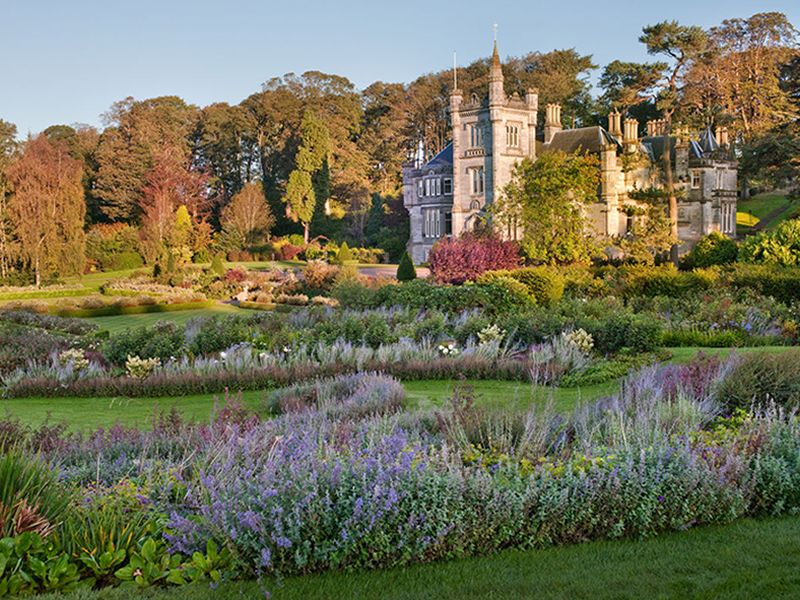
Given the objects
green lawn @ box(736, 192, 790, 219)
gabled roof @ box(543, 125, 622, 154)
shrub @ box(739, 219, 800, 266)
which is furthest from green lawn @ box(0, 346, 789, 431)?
green lawn @ box(736, 192, 790, 219)

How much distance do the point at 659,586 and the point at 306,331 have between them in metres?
9.54

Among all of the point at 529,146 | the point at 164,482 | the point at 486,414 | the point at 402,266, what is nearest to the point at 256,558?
the point at 164,482

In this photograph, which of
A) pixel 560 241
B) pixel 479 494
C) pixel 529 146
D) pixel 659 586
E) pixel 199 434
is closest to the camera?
pixel 659 586

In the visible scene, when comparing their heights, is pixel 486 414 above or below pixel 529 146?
below

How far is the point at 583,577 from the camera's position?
163 inches

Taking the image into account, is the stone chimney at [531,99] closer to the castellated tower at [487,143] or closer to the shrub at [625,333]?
the castellated tower at [487,143]

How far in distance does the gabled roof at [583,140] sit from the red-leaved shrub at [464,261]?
19978 millimetres

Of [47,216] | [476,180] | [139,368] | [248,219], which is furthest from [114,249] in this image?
[139,368]

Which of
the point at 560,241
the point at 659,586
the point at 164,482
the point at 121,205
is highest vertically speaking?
the point at 121,205

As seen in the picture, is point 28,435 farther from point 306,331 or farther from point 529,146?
point 529,146

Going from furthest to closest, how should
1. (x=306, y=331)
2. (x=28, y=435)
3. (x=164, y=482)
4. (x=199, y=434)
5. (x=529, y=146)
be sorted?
(x=529, y=146) < (x=306, y=331) < (x=28, y=435) < (x=199, y=434) < (x=164, y=482)

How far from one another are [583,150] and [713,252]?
52.9ft

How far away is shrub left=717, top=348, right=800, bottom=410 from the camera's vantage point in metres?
7.29

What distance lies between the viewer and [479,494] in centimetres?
455
